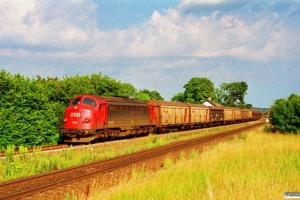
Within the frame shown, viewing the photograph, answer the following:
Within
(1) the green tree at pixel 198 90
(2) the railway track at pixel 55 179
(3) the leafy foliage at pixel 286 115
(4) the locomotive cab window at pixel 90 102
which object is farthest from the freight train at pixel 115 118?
(1) the green tree at pixel 198 90

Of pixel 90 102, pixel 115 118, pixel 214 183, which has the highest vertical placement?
pixel 90 102

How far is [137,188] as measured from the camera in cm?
895

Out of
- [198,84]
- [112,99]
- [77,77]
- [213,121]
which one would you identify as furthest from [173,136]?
[198,84]

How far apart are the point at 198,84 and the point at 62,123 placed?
8680cm

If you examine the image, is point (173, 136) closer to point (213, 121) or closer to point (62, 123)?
point (62, 123)

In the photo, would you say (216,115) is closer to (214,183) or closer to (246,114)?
(246,114)

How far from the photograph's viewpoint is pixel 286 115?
3198cm

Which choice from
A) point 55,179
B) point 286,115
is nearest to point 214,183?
point 55,179

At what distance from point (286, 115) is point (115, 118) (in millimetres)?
17305

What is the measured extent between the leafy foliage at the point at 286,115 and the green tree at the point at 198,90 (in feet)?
240

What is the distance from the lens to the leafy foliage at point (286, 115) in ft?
102

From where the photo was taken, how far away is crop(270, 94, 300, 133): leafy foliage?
1227 inches

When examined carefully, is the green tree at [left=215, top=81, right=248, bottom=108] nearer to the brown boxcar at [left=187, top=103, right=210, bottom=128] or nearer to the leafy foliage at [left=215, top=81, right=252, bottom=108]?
the leafy foliage at [left=215, top=81, right=252, bottom=108]

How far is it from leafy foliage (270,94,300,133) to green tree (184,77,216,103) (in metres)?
73.0
